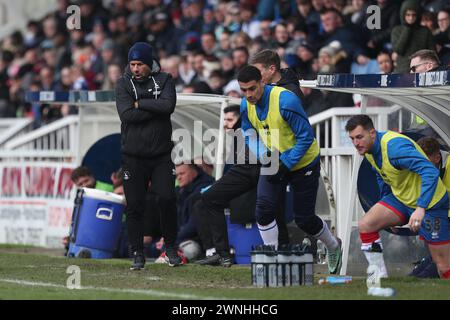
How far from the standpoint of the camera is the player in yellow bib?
1059 cm

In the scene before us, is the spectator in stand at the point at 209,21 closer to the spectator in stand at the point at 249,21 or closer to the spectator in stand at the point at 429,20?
the spectator in stand at the point at 249,21

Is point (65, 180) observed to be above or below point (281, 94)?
below

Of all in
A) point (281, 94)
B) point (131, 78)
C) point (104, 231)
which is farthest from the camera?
point (104, 231)

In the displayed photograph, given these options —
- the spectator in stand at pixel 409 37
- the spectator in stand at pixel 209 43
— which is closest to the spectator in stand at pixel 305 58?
the spectator in stand at pixel 409 37

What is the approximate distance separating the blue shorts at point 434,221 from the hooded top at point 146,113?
255 cm

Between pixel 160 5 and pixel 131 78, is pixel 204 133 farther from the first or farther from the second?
pixel 160 5

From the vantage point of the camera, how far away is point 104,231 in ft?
49.1

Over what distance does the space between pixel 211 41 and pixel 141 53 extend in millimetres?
8405

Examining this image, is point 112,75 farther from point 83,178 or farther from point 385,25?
point 385,25

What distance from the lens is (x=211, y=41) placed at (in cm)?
2045

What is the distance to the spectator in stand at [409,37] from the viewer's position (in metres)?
14.8

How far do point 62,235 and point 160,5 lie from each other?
26.4 feet

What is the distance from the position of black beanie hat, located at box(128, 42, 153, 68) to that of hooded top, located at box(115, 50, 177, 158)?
0.29 feet
